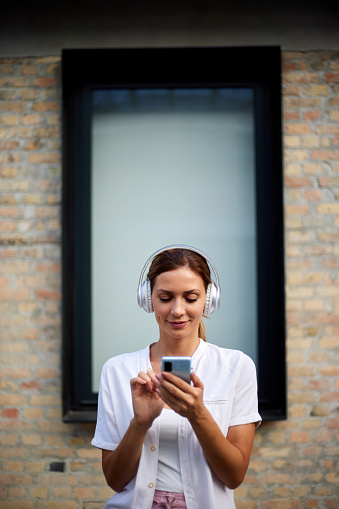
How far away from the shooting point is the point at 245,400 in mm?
1840

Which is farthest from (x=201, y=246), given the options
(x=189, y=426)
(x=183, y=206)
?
(x=189, y=426)

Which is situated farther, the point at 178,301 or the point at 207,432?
the point at 178,301

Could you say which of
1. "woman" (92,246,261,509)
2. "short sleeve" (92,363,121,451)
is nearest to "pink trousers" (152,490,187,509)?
"woman" (92,246,261,509)

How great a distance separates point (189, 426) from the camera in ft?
5.82

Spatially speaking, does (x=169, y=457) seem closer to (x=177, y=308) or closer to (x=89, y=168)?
(x=177, y=308)

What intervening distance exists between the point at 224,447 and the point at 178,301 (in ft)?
1.72

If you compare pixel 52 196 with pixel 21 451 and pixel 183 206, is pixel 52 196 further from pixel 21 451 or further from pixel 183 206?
pixel 21 451

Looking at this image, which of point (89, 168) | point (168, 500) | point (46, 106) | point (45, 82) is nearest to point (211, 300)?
point (168, 500)

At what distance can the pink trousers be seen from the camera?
171cm

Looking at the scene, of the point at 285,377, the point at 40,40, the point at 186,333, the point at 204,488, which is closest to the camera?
the point at 204,488

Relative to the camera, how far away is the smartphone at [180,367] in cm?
164

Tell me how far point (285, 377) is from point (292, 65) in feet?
7.59

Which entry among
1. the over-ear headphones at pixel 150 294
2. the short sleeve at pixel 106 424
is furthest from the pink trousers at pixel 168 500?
the over-ear headphones at pixel 150 294

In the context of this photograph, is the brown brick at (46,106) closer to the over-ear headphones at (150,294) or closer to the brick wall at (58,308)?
the brick wall at (58,308)
